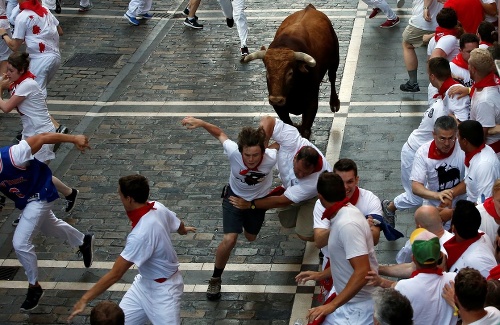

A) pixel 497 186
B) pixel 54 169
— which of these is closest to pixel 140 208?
pixel 497 186

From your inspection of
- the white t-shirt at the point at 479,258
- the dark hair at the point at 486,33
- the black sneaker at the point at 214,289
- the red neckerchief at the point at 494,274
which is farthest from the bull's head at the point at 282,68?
the red neckerchief at the point at 494,274

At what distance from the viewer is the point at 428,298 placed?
6875 mm

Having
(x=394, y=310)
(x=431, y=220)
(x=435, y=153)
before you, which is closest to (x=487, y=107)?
(x=435, y=153)

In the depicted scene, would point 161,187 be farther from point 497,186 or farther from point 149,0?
point 149,0

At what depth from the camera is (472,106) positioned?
10023mm

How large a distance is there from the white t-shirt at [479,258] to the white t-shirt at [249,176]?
2668 mm

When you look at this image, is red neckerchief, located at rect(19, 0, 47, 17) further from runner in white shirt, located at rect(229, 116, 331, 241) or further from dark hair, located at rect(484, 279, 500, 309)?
dark hair, located at rect(484, 279, 500, 309)

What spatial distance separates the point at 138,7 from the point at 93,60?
2022 mm

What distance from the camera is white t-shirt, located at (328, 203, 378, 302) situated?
7258 mm

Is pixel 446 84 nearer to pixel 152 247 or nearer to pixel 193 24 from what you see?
pixel 152 247

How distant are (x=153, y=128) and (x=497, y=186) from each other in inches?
286

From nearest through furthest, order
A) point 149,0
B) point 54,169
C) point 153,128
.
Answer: point 54,169
point 153,128
point 149,0

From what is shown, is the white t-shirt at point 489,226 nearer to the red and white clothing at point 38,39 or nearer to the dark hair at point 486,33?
the dark hair at point 486,33

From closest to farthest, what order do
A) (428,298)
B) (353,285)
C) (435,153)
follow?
(428,298) → (353,285) → (435,153)
